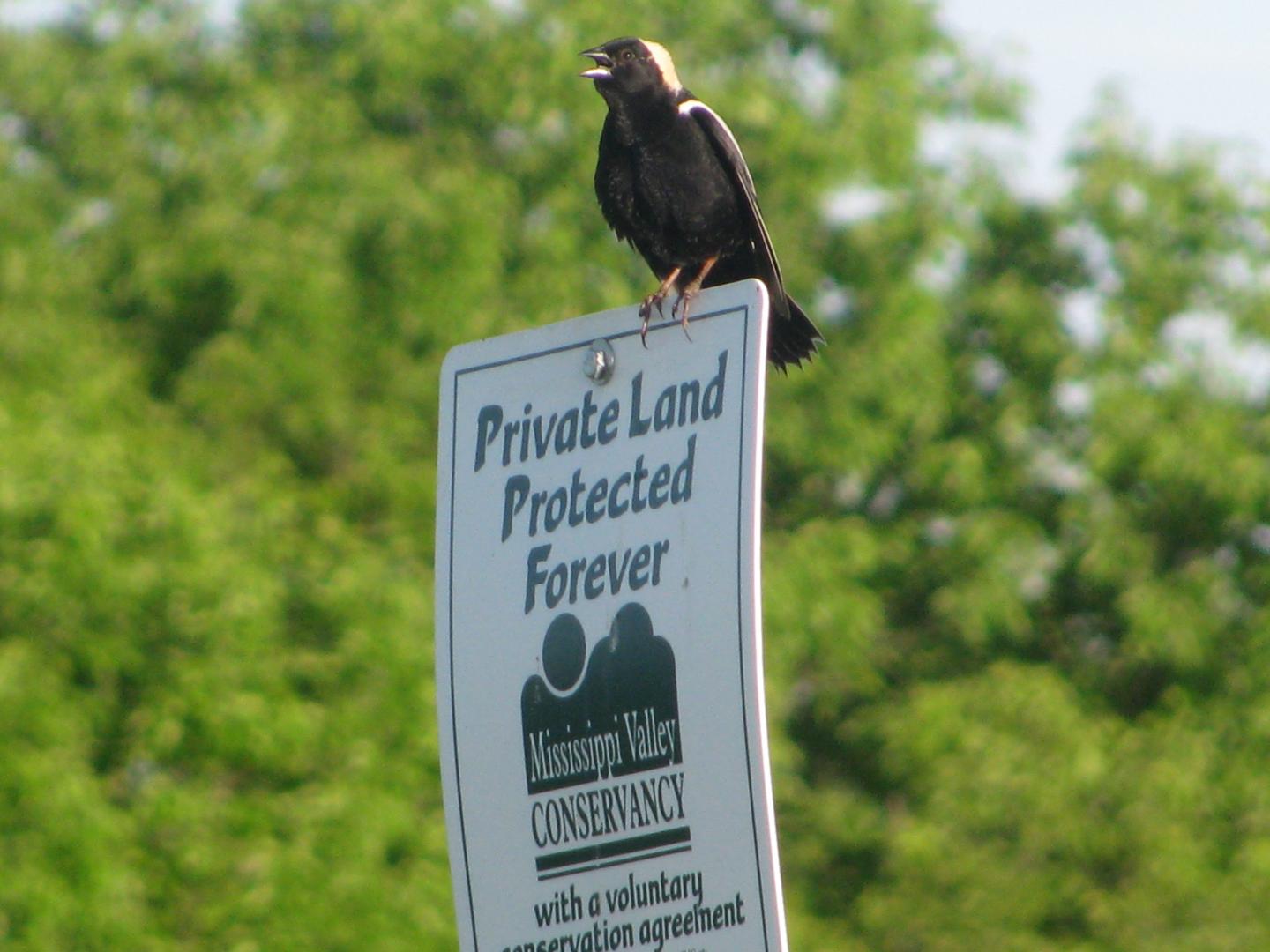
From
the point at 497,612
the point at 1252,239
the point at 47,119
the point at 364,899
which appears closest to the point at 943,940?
the point at 364,899

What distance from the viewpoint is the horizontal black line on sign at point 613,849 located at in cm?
197

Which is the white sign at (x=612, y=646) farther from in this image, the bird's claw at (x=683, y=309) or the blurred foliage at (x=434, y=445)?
the blurred foliage at (x=434, y=445)

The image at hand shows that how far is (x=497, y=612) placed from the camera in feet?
7.13

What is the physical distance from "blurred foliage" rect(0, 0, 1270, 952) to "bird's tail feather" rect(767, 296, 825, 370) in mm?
6850

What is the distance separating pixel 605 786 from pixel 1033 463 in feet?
45.3

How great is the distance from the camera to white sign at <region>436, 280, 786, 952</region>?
1.92m

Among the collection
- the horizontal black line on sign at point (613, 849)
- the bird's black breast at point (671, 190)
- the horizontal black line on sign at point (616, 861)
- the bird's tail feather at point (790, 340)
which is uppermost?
the bird's black breast at point (671, 190)

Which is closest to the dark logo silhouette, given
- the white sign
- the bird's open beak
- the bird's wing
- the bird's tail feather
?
the white sign

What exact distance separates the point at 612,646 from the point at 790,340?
2.31 m

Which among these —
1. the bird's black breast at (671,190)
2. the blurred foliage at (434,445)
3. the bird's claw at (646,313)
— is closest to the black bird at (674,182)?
the bird's black breast at (671,190)

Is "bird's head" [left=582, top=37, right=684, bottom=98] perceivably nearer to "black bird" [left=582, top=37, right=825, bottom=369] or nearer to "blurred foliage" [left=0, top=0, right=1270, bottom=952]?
"black bird" [left=582, top=37, right=825, bottom=369]

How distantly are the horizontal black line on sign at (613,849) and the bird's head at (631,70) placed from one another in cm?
298

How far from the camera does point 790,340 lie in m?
4.28

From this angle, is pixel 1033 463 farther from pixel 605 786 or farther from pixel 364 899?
pixel 605 786
